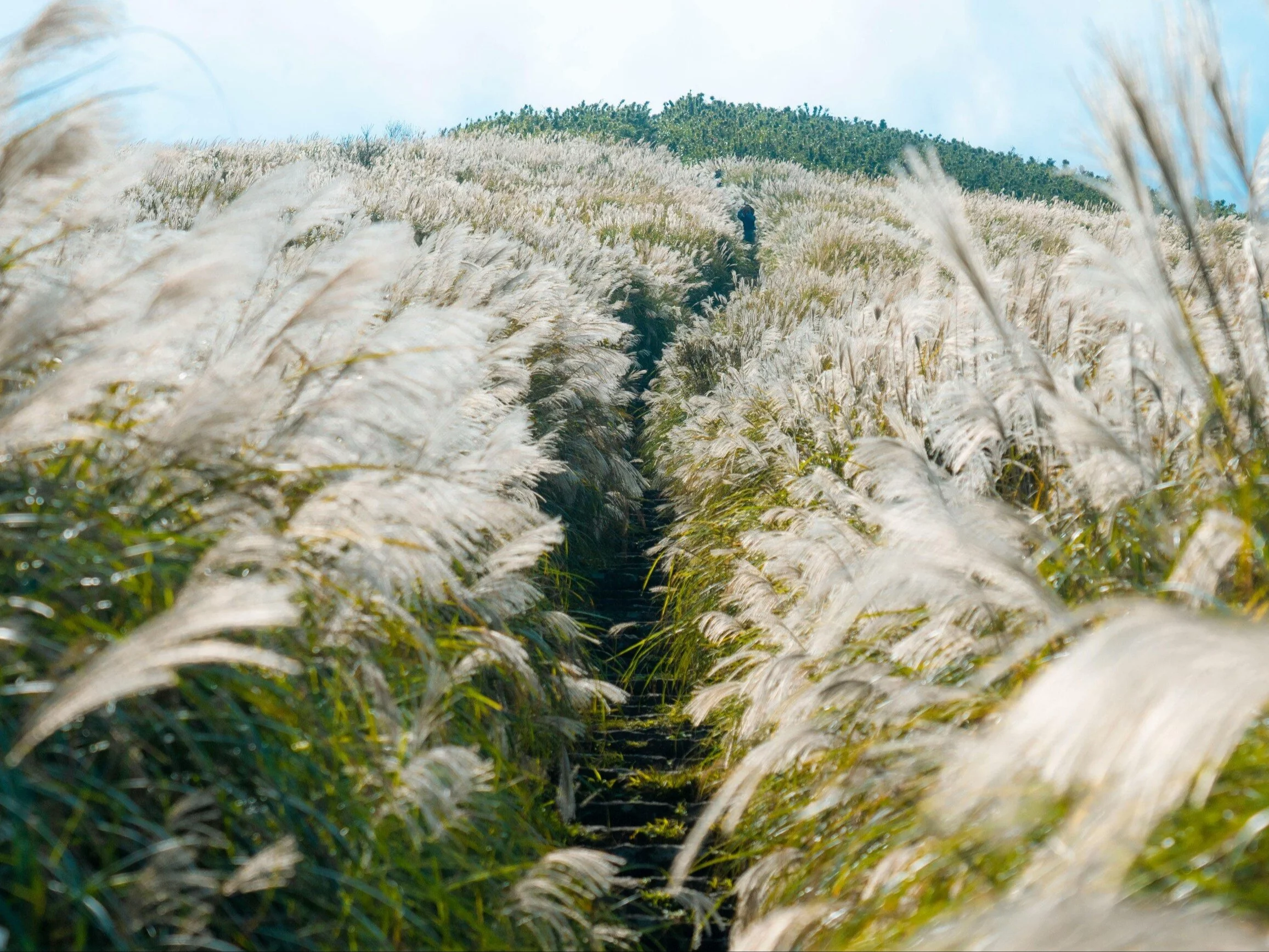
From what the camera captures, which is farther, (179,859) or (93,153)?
(93,153)

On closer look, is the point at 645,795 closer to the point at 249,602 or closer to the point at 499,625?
the point at 499,625

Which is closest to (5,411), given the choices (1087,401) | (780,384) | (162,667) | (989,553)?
(162,667)

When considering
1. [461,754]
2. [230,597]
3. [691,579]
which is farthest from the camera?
[691,579]

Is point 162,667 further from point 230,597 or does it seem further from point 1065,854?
point 1065,854

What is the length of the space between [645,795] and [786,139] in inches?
1908

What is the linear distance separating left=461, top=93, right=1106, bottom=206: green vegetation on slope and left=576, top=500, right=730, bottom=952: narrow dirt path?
1513 inches

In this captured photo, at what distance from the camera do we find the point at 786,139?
161ft

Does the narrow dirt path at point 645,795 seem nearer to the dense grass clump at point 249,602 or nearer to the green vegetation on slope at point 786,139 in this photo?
the dense grass clump at point 249,602

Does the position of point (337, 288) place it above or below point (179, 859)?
above

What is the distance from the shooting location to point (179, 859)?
1.67 meters

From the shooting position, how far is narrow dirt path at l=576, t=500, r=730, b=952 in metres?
3.27

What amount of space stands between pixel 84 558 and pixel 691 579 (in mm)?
3725

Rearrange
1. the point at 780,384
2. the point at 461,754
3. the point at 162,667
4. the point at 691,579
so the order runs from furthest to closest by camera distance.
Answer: the point at 780,384 < the point at 691,579 < the point at 461,754 < the point at 162,667

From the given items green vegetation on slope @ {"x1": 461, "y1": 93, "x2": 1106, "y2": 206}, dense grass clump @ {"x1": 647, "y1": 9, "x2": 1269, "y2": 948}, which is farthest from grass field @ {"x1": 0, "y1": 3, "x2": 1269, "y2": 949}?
green vegetation on slope @ {"x1": 461, "y1": 93, "x2": 1106, "y2": 206}
